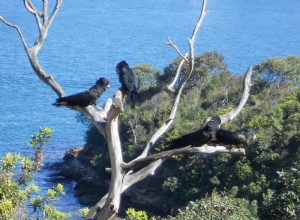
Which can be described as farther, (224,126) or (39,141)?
(224,126)

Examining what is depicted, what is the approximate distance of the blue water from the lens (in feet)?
154

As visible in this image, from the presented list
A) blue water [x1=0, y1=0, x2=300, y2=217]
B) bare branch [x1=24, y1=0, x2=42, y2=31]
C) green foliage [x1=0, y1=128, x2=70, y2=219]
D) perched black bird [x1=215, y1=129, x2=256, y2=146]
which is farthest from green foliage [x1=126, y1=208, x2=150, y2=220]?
blue water [x1=0, y1=0, x2=300, y2=217]

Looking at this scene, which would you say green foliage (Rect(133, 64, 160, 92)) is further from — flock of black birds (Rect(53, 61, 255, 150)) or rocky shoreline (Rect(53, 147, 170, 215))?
flock of black birds (Rect(53, 61, 255, 150))

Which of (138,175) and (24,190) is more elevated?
(138,175)

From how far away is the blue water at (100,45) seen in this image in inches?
1849

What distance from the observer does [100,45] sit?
7531cm

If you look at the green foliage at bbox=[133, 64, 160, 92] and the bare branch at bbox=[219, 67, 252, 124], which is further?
the green foliage at bbox=[133, 64, 160, 92]

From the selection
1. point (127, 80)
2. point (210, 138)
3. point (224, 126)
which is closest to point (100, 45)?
point (224, 126)

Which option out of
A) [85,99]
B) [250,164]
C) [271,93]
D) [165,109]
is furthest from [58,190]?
[271,93]

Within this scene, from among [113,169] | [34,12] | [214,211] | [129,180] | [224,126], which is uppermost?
[34,12]

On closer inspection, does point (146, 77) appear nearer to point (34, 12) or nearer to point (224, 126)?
point (224, 126)

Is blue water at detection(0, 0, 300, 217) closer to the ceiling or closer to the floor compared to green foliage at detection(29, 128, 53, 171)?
closer to the floor

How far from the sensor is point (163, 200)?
3256 cm

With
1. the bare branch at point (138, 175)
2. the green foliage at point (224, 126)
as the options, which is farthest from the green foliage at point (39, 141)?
the green foliage at point (224, 126)
